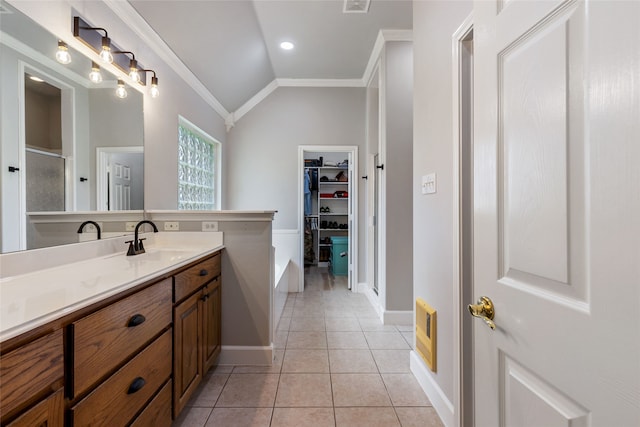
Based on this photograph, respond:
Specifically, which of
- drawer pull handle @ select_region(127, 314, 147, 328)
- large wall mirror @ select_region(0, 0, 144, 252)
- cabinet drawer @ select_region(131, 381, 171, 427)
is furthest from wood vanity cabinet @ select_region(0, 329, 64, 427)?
large wall mirror @ select_region(0, 0, 144, 252)

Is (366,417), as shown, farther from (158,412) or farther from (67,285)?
(67,285)

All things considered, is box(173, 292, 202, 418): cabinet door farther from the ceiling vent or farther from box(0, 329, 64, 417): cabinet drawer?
the ceiling vent

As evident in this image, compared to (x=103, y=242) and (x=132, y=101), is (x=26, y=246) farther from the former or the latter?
(x=132, y=101)

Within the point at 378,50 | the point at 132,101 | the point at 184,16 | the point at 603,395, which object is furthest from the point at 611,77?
the point at 378,50

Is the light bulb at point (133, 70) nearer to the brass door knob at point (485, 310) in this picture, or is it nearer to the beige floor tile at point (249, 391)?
the beige floor tile at point (249, 391)

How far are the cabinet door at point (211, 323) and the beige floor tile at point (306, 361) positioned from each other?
20.5 inches

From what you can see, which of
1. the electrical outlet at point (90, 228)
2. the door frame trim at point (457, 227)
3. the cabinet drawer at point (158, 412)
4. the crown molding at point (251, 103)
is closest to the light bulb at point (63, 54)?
the electrical outlet at point (90, 228)

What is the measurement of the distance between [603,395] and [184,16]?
119 inches

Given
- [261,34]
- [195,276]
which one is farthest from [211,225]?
[261,34]

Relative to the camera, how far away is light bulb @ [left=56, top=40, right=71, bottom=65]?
54.4 inches

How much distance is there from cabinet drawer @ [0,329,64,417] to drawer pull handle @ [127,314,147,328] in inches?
11.0

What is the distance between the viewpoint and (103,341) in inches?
35.1

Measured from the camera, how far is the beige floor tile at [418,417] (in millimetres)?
1471

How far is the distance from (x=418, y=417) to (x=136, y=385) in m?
1.44
